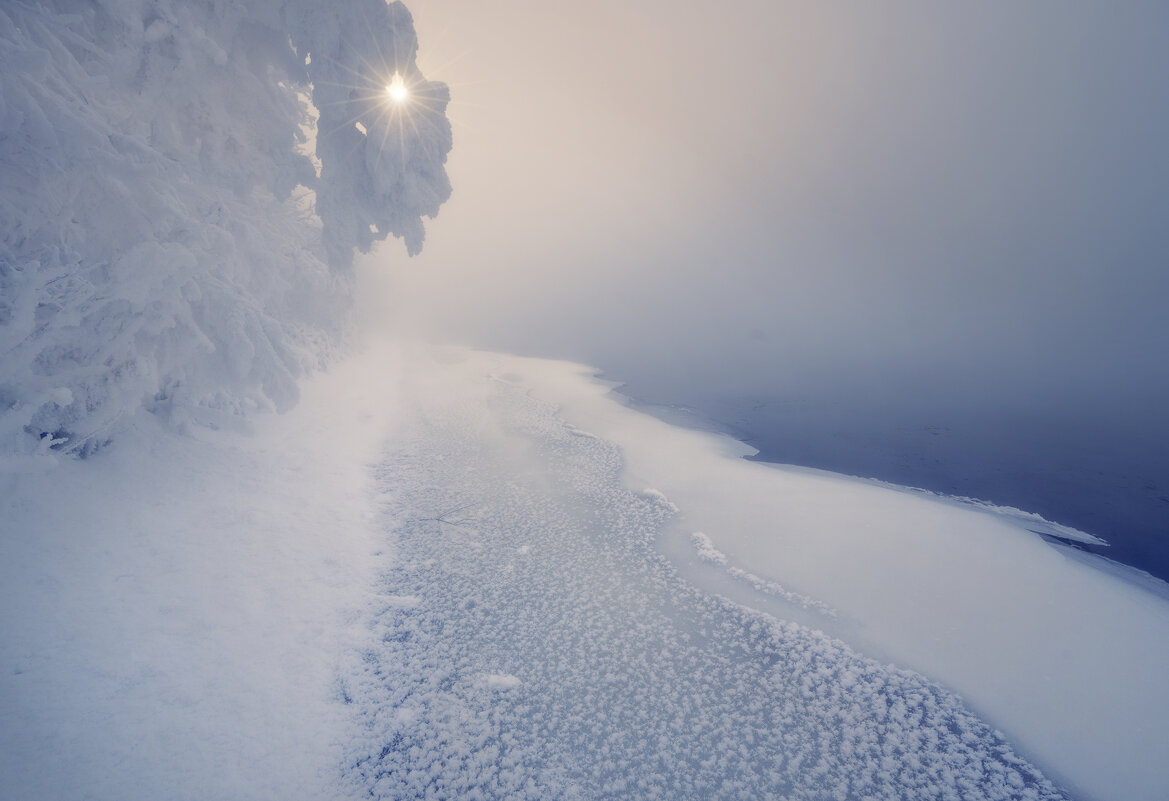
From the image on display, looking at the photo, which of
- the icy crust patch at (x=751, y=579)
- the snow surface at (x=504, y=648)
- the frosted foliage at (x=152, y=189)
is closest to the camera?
the snow surface at (x=504, y=648)

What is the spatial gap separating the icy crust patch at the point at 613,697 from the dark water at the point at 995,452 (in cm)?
934

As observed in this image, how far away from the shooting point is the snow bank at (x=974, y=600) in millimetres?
6035

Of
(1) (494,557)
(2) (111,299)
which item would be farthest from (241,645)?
(2) (111,299)

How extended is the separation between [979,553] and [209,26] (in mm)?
23390

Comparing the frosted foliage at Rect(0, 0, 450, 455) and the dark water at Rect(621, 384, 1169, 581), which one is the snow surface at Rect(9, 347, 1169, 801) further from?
the dark water at Rect(621, 384, 1169, 581)

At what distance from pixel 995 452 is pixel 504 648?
22.6 meters

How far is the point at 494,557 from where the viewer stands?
8688 millimetres

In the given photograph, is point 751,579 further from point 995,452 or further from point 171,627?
point 995,452

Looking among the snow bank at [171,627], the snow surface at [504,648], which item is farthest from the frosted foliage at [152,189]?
the snow surface at [504,648]

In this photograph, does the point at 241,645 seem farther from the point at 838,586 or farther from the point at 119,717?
the point at 838,586

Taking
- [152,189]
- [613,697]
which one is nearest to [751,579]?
[613,697]

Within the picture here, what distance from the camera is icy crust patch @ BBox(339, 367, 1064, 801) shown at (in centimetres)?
505

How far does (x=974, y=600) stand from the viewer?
27.3 feet

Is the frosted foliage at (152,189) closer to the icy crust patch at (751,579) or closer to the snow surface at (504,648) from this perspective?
the snow surface at (504,648)
